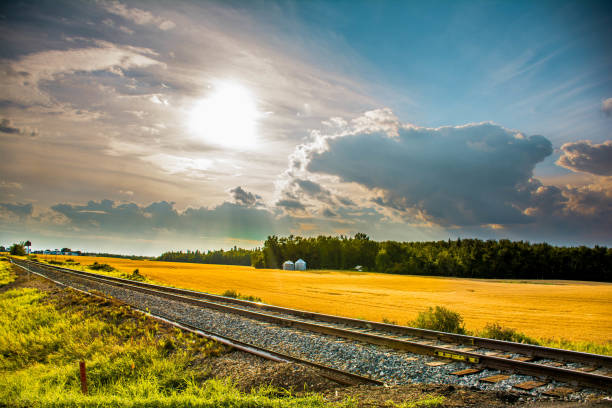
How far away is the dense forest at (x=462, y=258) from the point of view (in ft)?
295

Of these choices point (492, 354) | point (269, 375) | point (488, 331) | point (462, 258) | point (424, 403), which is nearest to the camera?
point (424, 403)

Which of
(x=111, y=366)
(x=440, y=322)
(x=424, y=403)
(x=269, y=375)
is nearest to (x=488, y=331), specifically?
(x=440, y=322)

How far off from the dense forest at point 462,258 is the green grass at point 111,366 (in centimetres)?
9443

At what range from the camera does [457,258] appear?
97.2m

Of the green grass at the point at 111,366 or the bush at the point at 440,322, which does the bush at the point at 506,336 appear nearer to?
the bush at the point at 440,322

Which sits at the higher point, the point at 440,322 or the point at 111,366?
the point at 440,322

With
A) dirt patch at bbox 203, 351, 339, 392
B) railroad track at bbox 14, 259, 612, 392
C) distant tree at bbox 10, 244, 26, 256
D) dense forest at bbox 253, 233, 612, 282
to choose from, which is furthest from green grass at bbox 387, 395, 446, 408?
distant tree at bbox 10, 244, 26, 256

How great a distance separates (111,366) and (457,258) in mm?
99155

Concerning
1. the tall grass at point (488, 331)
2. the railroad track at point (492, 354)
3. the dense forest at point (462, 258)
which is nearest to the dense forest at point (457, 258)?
the dense forest at point (462, 258)

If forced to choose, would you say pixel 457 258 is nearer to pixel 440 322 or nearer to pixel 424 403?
pixel 440 322

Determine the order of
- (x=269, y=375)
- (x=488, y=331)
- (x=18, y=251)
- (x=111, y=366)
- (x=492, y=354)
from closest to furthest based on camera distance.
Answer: (x=269, y=375) → (x=111, y=366) → (x=492, y=354) → (x=488, y=331) → (x=18, y=251)

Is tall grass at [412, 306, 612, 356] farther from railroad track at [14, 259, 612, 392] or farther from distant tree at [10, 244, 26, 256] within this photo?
distant tree at [10, 244, 26, 256]

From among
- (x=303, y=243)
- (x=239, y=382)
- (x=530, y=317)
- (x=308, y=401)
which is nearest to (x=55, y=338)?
(x=239, y=382)

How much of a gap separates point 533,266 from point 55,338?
101389 mm
